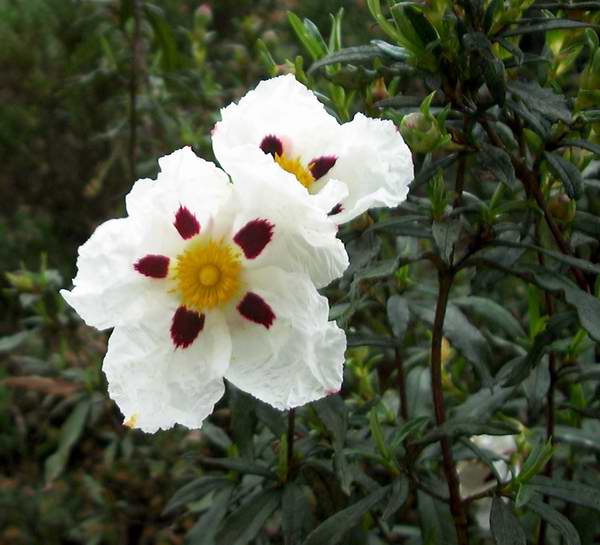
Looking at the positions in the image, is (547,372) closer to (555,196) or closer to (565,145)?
(555,196)

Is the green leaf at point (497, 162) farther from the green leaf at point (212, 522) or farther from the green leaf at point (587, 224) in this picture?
the green leaf at point (212, 522)

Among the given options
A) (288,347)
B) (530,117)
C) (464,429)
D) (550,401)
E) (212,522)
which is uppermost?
(530,117)

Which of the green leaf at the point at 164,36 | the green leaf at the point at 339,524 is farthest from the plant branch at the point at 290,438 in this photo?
the green leaf at the point at 164,36

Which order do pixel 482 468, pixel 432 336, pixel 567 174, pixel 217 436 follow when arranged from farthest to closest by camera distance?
pixel 217 436 → pixel 482 468 → pixel 432 336 → pixel 567 174

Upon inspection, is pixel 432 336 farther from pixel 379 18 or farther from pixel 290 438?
pixel 379 18

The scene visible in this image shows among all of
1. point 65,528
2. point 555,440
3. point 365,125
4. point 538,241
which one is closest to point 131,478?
point 65,528

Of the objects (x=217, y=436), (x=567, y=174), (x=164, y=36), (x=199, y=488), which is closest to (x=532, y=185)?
(x=567, y=174)

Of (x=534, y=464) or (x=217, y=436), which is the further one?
(x=217, y=436)
